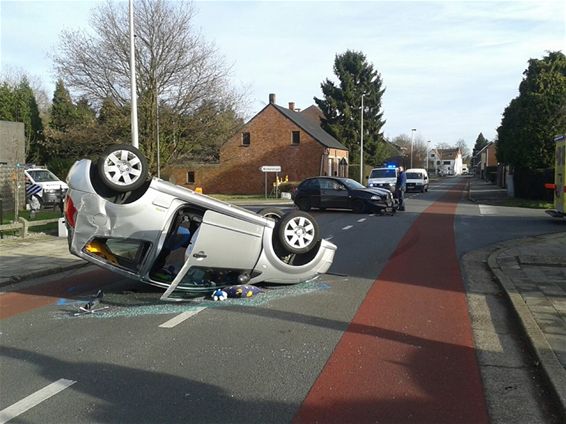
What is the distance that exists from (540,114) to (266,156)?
2417cm

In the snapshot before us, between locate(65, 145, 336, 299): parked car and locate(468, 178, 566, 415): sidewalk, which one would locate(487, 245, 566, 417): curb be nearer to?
locate(468, 178, 566, 415): sidewalk

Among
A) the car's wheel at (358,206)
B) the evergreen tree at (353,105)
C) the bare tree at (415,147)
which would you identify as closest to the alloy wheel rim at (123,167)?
the car's wheel at (358,206)

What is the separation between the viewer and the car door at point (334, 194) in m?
21.3

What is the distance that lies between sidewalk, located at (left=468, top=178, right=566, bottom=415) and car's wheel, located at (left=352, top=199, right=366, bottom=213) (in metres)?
8.38

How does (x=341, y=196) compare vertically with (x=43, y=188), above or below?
below

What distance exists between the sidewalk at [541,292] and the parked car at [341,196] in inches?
314

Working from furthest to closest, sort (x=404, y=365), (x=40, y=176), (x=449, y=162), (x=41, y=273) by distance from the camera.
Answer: (x=449, y=162) < (x=40, y=176) < (x=41, y=273) < (x=404, y=365)

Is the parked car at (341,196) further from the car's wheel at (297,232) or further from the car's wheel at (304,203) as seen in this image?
the car's wheel at (297,232)

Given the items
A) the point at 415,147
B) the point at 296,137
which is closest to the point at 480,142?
the point at 415,147

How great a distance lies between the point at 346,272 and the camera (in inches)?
355

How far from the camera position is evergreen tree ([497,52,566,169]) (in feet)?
86.8

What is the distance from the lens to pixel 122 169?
20.9 feet

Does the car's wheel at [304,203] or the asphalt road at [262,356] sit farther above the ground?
the car's wheel at [304,203]

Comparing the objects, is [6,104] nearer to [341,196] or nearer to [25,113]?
[25,113]
